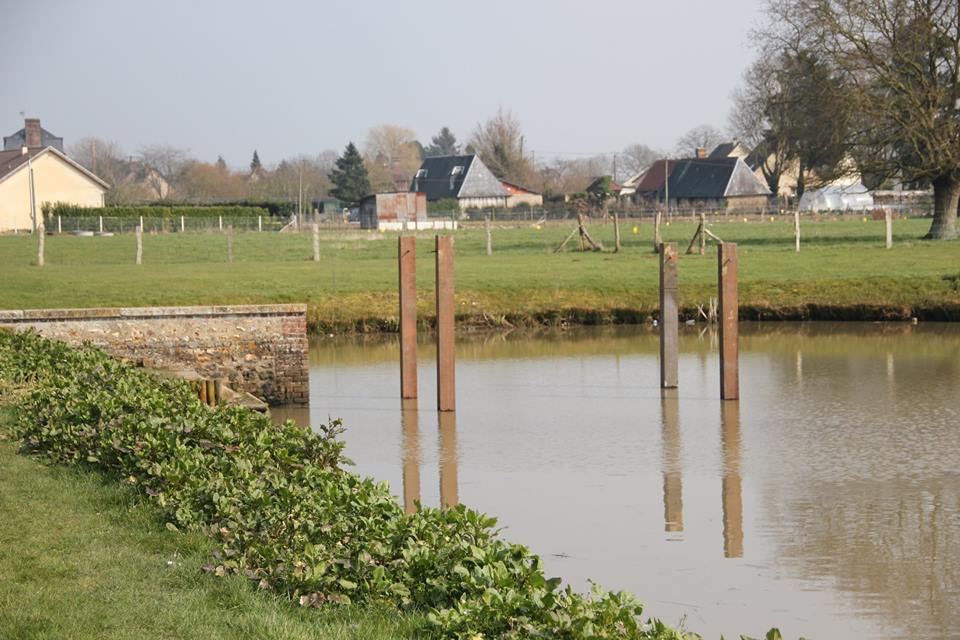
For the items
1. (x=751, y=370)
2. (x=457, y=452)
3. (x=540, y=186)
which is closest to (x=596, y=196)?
(x=540, y=186)

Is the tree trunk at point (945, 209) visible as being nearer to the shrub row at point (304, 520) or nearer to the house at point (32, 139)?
the shrub row at point (304, 520)

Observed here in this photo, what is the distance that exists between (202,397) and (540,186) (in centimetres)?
11077

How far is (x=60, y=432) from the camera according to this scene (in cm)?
982

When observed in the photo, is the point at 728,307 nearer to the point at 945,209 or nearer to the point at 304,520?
the point at 304,520

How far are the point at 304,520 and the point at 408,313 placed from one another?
1018cm

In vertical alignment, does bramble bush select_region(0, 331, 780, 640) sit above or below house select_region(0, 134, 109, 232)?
below

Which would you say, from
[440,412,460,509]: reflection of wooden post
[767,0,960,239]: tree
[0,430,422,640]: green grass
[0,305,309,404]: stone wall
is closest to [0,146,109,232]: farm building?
[767,0,960,239]: tree

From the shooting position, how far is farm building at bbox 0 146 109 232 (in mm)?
71625

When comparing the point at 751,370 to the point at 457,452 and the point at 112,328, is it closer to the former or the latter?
the point at 457,452

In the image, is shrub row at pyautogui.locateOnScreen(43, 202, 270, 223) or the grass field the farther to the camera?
shrub row at pyautogui.locateOnScreen(43, 202, 270, 223)

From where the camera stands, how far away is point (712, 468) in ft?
43.2

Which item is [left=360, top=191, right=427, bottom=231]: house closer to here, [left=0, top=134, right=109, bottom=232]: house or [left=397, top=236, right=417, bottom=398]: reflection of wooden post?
[left=0, top=134, right=109, bottom=232]: house

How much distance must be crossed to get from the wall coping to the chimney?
65521 millimetres

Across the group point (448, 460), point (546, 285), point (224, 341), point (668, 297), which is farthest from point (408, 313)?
point (546, 285)
